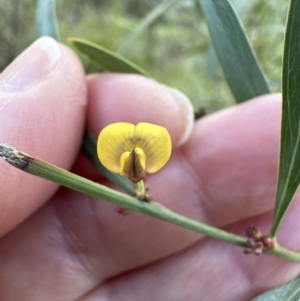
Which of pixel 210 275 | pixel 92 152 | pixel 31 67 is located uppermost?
pixel 31 67

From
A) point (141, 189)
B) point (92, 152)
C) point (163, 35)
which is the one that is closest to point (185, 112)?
point (92, 152)

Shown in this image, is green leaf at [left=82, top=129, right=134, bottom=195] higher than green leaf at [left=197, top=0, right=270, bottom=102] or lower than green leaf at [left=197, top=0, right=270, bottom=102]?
lower

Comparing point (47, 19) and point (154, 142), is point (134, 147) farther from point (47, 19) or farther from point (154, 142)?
point (47, 19)

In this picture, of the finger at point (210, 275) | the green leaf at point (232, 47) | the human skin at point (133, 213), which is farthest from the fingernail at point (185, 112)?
the finger at point (210, 275)

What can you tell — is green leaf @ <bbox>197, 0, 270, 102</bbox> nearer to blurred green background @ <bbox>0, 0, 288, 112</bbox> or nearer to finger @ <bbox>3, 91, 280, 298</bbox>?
finger @ <bbox>3, 91, 280, 298</bbox>

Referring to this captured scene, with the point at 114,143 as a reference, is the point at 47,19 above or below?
above

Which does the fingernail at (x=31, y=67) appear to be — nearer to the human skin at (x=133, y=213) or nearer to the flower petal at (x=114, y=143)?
the human skin at (x=133, y=213)

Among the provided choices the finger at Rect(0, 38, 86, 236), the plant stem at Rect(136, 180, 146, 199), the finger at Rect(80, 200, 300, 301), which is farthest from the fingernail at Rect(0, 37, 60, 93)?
Result: the finger at Rect(80, 200, 300, 301)
